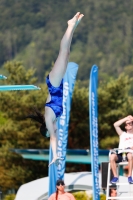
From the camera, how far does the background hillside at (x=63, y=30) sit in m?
145

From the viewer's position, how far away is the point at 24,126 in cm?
2948

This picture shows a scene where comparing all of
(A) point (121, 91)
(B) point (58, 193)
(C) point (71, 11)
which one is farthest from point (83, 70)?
(B) point (58, 193)

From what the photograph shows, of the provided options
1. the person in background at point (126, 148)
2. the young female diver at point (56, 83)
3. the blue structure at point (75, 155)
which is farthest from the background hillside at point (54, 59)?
the young female diver at point (56, 83)

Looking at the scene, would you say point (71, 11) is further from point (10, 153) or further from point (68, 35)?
point (68, 35)

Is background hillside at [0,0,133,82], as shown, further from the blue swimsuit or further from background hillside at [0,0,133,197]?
the blue swimsuit

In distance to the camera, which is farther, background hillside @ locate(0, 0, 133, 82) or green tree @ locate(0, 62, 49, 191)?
background hillside @ locate(0, 0, 133, 82)

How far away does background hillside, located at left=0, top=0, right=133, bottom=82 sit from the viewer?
144625 mm

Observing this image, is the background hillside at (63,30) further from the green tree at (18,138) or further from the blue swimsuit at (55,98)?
the blue swimsuit at (55,98)

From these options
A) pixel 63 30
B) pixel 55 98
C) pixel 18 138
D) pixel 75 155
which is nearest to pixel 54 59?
pixel 63 30

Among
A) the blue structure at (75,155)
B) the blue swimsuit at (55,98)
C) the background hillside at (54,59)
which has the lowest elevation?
the blue swimsuit at (55,98)

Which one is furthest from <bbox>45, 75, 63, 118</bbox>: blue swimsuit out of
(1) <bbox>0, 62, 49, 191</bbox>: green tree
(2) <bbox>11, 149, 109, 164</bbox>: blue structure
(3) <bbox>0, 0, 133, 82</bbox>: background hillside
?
(3) <bbox>0, 0, 133, 82</bbox>: background hillside

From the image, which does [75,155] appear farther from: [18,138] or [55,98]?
[55,98]

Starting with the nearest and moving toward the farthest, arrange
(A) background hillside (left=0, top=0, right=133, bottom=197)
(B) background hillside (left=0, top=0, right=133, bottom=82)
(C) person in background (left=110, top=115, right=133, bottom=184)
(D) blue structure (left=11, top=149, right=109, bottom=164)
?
(C) person in background (left=110, top=115, right=133, bottom=184), (D) blue structure (left=11, top=149, right=109, bottom=164), (A) background hillside (left=0, top=0, right=133, bottom=197), (B) background hillside (left=0, top=0, right=133, bottom=82)

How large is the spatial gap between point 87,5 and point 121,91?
148 meters
